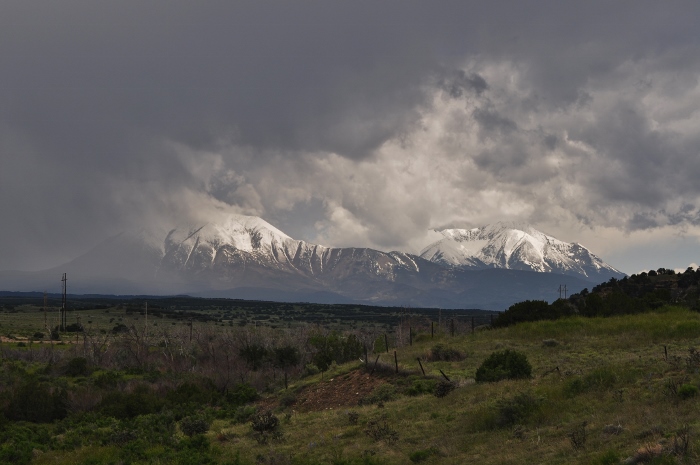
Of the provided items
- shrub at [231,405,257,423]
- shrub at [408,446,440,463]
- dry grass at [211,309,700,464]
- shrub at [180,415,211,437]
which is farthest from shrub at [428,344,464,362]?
shrub at [408,446,440,463]

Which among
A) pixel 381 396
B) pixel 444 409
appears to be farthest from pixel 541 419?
pixel 381 396

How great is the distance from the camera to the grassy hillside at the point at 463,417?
14.6 m

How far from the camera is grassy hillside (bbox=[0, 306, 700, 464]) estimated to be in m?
14.6

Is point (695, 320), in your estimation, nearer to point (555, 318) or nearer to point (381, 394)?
point (555, 318)

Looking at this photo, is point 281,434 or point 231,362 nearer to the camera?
point 281,434

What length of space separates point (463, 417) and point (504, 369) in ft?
19.9

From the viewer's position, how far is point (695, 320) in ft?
116

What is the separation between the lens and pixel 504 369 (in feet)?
83.9

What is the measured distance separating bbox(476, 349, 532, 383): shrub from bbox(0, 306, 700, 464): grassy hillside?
0.71m

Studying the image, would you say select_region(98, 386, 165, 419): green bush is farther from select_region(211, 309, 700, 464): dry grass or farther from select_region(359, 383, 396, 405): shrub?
select_region(359, 383, 396, 405): shrub

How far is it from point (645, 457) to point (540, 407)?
24.0 ft

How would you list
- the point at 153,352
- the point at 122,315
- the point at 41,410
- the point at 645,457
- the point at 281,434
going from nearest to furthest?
1. the point at 645,457
2. the point at 281,434
3. the point at 41,410
4. the point at 153,352
5. the point at 122,315

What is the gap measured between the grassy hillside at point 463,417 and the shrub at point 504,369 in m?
0.71

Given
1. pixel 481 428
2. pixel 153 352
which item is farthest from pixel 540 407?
pixel 153 352
